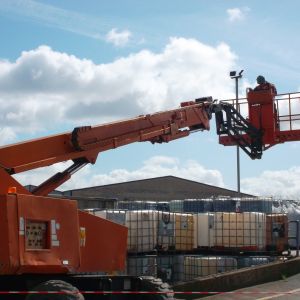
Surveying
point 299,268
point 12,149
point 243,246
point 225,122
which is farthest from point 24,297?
point 299,268

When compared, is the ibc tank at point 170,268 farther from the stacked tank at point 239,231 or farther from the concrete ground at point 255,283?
the concrete ground at point 255,283

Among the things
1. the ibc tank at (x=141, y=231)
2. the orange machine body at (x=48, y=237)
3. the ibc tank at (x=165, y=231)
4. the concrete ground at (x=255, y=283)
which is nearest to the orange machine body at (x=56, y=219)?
the orange machine body at (x=48, y=237)

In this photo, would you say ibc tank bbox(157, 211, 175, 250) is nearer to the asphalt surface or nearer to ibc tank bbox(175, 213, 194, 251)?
ibc tank bbox(175, 213, 194, 251)

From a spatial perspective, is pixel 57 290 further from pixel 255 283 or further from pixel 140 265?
pixel 255 283

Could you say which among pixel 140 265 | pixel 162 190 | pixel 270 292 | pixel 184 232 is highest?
pixel 162 190

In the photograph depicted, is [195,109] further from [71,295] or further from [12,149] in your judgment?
[71,295]

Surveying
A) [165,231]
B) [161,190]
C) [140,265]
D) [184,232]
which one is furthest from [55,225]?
[161,190]

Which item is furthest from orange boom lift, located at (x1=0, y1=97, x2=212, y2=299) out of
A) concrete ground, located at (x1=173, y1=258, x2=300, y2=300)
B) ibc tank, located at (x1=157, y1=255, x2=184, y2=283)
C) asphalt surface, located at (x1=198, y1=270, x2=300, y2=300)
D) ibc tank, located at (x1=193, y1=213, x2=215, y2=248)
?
ibc tank, located at (x1=193, y1=213, x2=215, y2=248)

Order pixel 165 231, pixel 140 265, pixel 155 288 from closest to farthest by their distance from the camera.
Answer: pixel 155 288, pixel 140 265, pixel 165 231

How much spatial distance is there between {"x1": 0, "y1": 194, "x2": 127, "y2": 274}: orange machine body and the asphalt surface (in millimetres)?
5385

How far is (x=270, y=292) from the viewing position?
14.8 metres

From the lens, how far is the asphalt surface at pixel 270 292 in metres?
14.1

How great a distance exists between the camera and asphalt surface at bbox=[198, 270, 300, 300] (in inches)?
555

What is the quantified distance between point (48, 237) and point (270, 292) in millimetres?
7886
